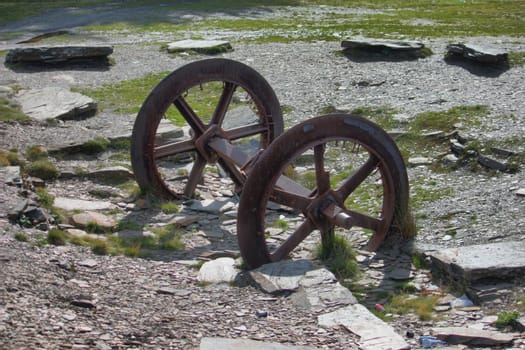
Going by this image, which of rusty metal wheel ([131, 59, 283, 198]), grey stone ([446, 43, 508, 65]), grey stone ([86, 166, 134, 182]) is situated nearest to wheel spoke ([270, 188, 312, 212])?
rusty metal wheel ([131, 59, 283, 198])

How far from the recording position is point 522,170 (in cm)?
888

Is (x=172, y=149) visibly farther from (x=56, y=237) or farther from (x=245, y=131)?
(x=56, y=237)

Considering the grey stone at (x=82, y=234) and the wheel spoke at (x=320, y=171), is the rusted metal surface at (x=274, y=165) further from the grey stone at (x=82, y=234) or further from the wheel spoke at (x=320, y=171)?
the grey stone at (x=82, y=234)

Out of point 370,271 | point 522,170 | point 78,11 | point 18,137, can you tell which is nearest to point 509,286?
point 370,271

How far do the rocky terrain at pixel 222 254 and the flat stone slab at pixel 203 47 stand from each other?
402cm

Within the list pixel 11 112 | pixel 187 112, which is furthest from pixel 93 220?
pixel 11 112

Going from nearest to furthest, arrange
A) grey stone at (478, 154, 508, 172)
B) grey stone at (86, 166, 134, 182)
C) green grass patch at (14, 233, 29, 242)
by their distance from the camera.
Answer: green grass patch at (14, 233, 29, 242)
grey stone at (478, 154, 508, 172)
grey stone at (86, 166, 134, 182)

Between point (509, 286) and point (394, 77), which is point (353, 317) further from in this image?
point (394, 77)

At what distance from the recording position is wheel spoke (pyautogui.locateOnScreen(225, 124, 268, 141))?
9.13 m

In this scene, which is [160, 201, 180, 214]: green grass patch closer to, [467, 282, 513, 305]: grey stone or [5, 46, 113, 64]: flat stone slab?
[467, 282, 513, 305]: grey stone

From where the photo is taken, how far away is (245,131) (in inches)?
366

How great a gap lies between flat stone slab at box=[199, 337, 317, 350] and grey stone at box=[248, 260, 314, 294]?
1.01 meters

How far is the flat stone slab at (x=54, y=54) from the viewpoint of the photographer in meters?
15.7

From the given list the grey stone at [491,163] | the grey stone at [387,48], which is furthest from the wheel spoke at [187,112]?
the grey stone at [387,48]
